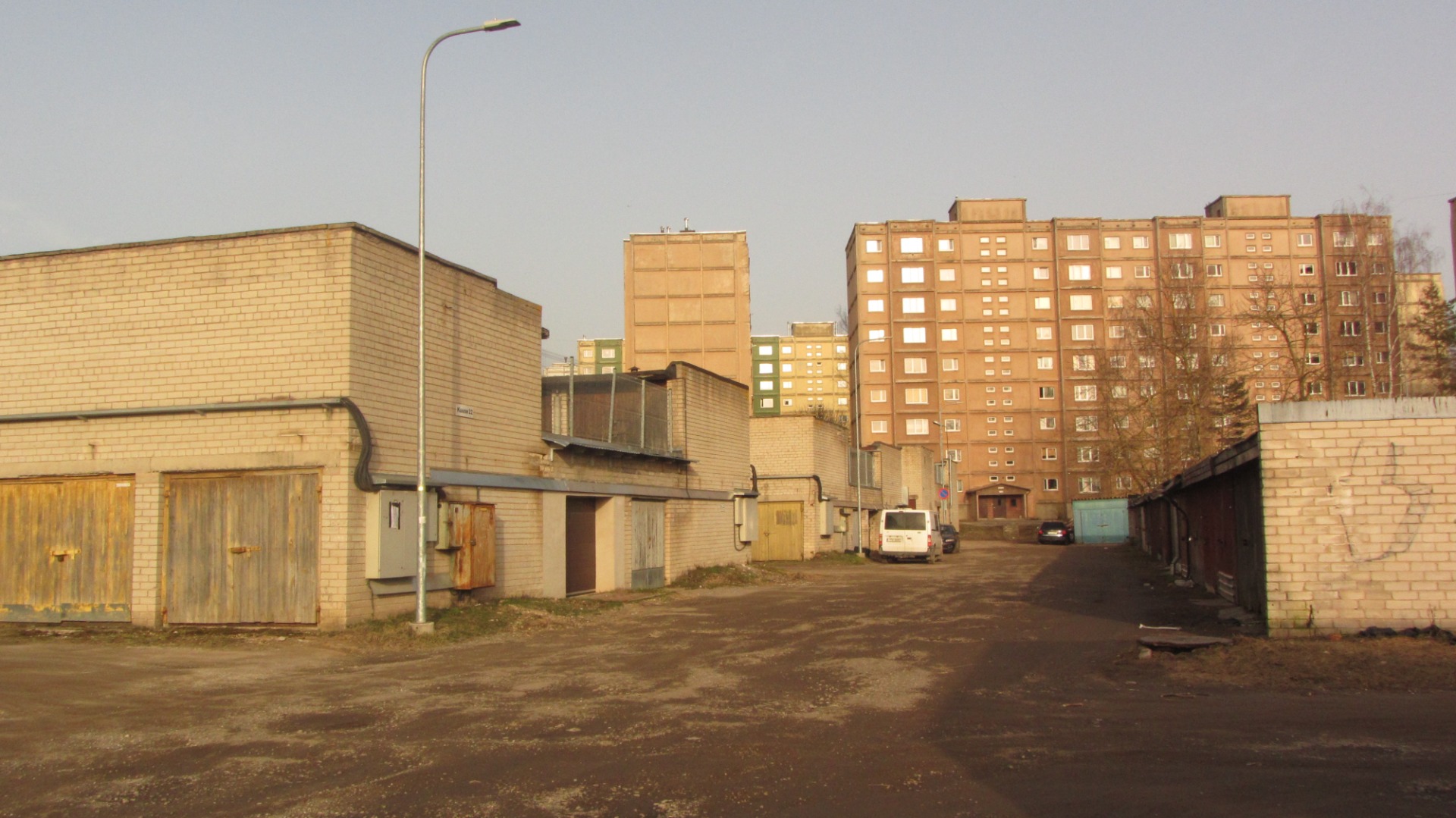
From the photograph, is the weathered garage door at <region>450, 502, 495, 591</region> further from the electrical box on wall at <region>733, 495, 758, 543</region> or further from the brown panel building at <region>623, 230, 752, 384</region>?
the brown panel building at <region>623, 230, 752, 384</region>

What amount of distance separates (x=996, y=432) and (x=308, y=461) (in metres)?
78.5

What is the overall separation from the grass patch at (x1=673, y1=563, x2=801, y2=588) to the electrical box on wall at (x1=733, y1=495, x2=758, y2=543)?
2.85ft

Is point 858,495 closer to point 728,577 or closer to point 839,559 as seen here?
point 839,559

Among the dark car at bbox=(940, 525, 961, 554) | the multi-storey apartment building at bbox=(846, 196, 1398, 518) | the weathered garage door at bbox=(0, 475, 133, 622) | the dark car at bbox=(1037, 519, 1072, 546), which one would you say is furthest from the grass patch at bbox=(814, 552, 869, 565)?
the multi-storey apartment building at bbox=(846, 196, 1398, 518)

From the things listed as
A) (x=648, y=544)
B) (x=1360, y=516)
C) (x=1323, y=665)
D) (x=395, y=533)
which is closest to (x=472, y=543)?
(x=395, y=533)

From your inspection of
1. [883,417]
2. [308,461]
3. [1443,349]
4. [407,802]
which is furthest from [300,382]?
[883,417]

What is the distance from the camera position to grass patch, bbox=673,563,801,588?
25547 mm

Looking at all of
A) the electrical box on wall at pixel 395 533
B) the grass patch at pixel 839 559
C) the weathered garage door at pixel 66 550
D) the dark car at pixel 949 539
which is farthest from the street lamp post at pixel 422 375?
the dark car at pixel 949 539

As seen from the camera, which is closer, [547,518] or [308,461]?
[308,461]

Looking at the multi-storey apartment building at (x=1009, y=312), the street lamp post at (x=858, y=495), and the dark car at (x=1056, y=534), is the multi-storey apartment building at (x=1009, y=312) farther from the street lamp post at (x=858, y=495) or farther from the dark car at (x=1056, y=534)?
the street lamp post at (x=858, y=495)

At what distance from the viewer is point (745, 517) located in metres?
29.9

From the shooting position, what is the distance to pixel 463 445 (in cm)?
1723

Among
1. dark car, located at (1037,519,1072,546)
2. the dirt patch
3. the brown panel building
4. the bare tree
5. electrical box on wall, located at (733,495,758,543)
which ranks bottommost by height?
dark car, located at (1037,519,1072,546)

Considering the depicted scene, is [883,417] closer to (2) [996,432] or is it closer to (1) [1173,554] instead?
(2) [996,432]
